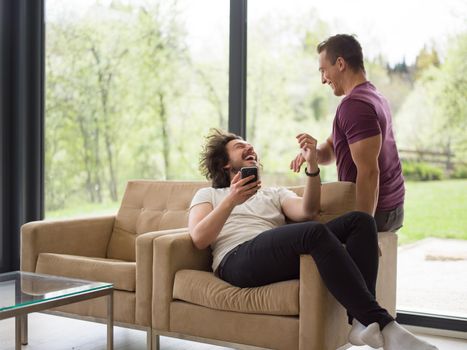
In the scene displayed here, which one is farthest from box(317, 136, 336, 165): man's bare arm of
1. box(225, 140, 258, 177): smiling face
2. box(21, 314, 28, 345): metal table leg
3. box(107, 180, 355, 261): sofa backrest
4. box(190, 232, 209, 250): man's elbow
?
box(21, 314, 28, 345): metal table leg

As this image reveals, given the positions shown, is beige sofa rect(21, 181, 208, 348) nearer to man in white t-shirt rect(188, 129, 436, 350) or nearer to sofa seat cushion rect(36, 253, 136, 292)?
sofa seat cushion rect(36, 253, 136, 292)

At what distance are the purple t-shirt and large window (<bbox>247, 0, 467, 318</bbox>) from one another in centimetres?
69

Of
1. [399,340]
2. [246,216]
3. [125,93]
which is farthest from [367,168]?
[125,93]

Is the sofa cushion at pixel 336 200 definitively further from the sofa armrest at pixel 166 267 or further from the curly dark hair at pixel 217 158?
the sofa armrest at pixel 166 267

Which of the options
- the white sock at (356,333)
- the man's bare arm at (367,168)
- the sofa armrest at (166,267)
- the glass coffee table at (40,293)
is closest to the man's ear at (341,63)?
the man's bare arm at (367,168)

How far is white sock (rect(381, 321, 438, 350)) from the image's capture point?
2443 millimetres

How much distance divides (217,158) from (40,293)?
1.04 metres

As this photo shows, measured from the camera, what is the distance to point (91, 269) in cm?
329

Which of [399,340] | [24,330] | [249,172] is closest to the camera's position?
[399,340]

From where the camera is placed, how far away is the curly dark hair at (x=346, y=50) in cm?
316

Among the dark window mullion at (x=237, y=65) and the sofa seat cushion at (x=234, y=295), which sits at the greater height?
the dark window mullion at (x=237, y=65)

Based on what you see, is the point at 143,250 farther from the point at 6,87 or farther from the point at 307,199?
the point at 6,87

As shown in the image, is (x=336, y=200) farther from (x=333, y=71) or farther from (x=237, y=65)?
(x=237, y=65)

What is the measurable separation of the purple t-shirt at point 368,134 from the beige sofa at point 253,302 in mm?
145
